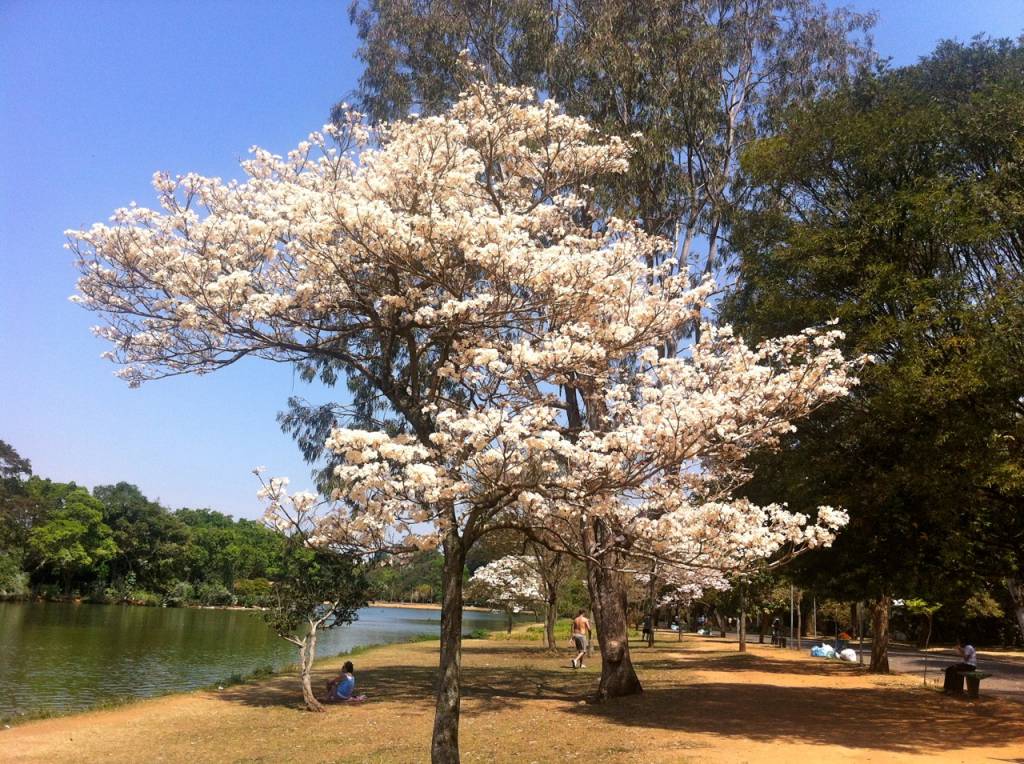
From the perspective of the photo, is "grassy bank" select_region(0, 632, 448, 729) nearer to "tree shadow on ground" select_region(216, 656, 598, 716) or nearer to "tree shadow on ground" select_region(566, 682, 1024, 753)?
"tree shadow on ground" select_region(216, 656, 598, 716)

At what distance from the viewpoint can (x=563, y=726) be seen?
38.8ft

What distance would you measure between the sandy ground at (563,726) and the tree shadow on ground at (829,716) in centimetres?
3

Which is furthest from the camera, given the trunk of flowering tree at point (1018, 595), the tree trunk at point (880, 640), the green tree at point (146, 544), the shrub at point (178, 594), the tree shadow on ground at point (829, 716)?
the shrub at point (178, 594)

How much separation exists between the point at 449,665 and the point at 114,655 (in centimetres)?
2174

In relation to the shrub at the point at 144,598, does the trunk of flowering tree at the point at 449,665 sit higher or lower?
higher

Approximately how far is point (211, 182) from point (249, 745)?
7248 mm

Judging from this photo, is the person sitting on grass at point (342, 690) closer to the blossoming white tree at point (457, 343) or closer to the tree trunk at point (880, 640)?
the blossoming white tree at point (457, 343)

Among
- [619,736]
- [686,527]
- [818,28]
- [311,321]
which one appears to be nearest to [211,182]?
[311,321]

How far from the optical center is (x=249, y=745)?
1065cm

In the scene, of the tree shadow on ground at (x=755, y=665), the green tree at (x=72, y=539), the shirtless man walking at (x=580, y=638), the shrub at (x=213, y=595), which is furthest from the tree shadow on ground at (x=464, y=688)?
the shrub at (x=213, y=595)

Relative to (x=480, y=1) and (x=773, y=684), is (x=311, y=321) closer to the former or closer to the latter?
(x=480, y=1)

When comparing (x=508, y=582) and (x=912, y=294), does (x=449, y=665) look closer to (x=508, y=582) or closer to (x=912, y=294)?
(x=912, y=294)

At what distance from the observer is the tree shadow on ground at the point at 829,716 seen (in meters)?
10.9

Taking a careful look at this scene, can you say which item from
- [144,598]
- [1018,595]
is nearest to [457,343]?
[1018,595]
